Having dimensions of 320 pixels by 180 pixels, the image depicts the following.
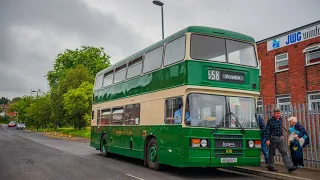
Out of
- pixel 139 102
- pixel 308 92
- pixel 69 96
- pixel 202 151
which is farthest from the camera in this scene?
pixel 69 96

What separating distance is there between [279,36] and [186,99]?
1546 cm

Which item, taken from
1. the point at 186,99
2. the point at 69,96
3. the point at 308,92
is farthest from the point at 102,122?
the point at 69,96

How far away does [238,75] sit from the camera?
1044cm

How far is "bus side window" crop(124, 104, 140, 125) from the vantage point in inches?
507

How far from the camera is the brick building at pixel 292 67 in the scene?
20.2 m

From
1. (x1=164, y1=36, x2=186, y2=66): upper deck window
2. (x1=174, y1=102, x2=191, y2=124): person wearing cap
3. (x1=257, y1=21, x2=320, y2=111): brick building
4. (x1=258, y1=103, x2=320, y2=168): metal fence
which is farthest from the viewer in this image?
Result: (x1=257, y1=21, x2=320, y2=111): brick building

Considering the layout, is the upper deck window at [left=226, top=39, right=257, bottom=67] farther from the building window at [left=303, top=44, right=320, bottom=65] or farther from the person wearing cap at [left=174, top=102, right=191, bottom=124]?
the building window at [left=303, top=44, right=320, bottom=65]

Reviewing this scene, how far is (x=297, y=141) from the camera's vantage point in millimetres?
10492

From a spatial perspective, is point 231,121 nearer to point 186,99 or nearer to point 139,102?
point 186,99

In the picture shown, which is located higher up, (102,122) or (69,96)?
(69,96)

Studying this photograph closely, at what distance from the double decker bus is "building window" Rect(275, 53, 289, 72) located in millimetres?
12475

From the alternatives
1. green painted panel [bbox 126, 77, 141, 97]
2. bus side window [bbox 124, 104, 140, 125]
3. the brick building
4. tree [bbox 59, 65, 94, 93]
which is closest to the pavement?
bus side window [bbox 124, 104, 140, 125]

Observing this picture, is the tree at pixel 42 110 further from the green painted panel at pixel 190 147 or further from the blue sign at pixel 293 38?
the green painted panel at pixel 190 147

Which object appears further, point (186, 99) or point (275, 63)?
point (275, 63)
